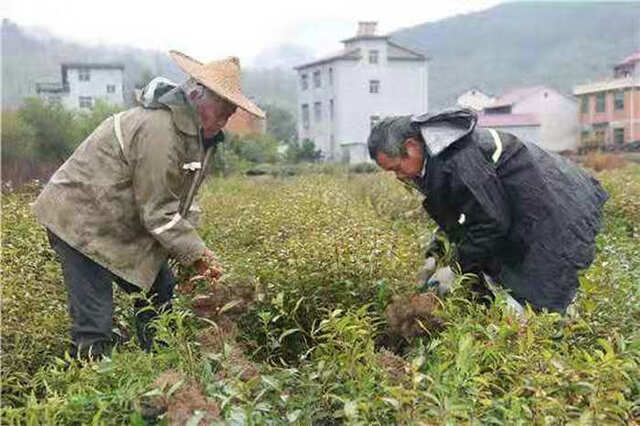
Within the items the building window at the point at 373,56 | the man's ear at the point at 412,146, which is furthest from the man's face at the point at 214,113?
the building window at the point at 373,56

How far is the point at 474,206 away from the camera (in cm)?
322

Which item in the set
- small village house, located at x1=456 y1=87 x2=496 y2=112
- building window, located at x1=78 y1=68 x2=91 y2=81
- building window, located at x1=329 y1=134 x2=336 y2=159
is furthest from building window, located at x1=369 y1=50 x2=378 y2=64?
building window, located at x1=78 y1=68 x2=91 y2=81

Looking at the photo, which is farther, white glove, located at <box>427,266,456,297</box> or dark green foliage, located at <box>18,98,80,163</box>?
dark green foliage, located at <box>18,98,80,163</box>

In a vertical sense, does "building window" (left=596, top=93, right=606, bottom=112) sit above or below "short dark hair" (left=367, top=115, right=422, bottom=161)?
above

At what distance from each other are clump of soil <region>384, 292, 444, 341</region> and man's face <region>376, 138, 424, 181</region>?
53 cm

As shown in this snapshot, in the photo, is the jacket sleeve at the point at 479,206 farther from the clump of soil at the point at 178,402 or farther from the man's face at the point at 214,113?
the clump of soil at the point at 178,402

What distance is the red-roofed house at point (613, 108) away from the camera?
4275 cm

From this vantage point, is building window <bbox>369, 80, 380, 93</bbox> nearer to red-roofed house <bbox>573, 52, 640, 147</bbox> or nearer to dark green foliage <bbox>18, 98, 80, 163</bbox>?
red-roofed house <bbox>573, 52, 640, 147</bbox>

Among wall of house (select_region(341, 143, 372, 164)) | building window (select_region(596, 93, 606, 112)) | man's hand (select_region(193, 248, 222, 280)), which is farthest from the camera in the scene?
building window (select_region(596, 93, 606, 112))

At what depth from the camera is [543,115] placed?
4578 cm

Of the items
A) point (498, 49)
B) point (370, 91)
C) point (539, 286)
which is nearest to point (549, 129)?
point (370, 91)

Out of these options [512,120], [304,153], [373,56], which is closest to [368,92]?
[373,56]

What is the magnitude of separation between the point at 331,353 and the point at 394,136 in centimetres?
106

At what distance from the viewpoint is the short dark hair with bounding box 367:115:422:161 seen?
130 inches
